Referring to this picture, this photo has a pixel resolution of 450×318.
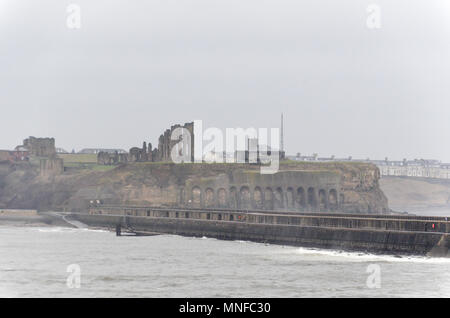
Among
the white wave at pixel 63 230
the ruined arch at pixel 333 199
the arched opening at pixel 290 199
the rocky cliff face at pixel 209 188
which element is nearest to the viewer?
the white wave at pixel 63 230

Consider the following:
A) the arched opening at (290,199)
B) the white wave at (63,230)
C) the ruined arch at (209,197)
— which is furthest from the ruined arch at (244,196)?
the white wave at (63,230)

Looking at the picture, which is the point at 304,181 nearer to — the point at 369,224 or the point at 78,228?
the point at 78,228

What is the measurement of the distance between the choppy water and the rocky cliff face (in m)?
70.9

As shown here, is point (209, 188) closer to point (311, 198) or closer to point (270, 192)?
point (270, 192)

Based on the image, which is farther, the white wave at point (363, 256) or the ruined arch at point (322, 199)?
the ruined arch at point (322, 199)

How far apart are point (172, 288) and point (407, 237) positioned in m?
23.3

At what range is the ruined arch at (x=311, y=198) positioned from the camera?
537 feet

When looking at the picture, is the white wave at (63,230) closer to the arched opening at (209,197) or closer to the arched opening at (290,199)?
the arched opening at (209,197)

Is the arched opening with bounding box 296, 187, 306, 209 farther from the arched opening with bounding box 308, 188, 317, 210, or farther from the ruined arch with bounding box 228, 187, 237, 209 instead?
the ruined arch with bounding box 228, 187, 237, 209

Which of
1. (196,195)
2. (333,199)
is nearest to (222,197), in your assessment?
(196,195)

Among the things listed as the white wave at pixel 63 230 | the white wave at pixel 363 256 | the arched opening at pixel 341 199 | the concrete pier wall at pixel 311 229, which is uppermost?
the arched opening at pixel 341 199

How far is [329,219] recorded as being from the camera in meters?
85.5

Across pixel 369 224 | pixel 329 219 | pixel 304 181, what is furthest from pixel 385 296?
pixel 304 181
